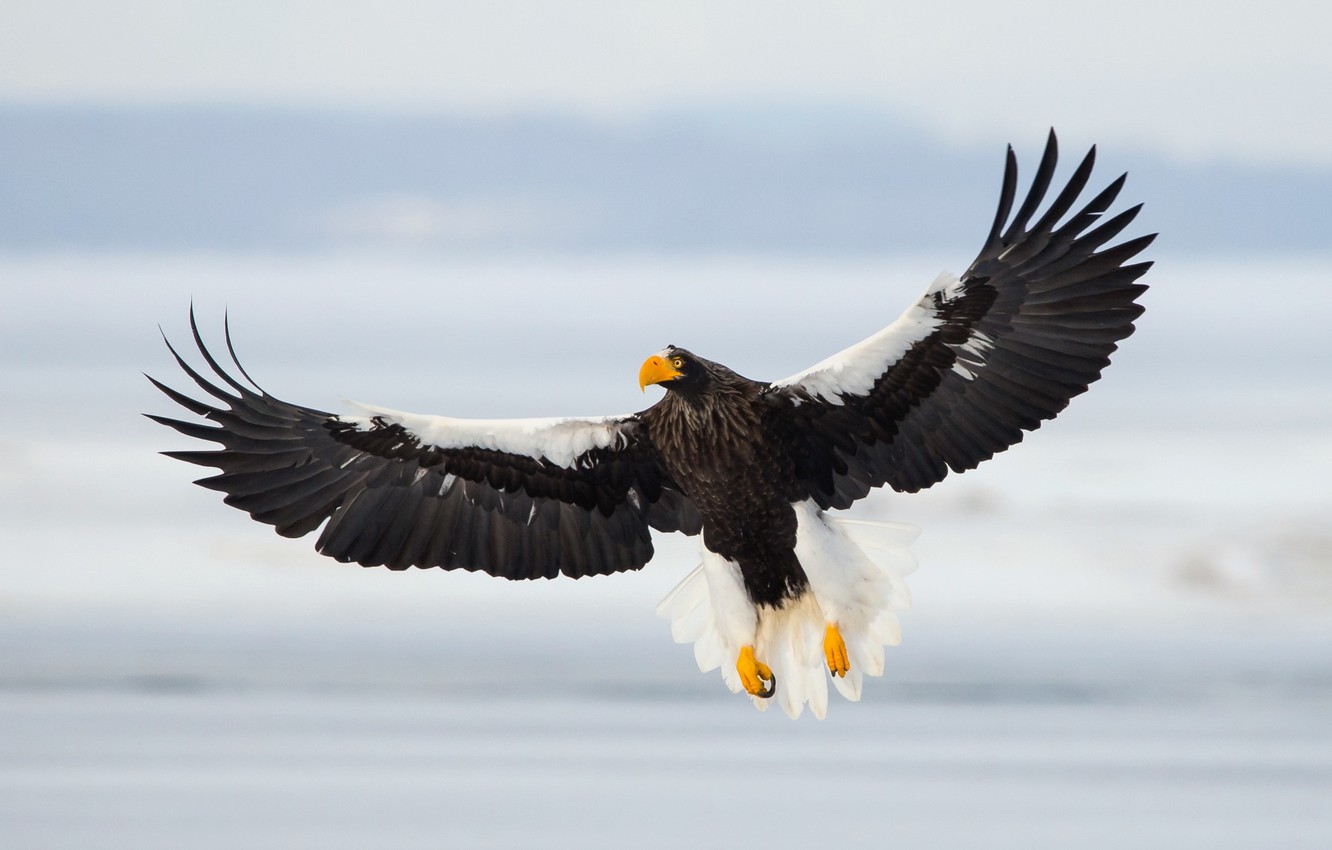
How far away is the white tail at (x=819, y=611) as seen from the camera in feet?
32.1

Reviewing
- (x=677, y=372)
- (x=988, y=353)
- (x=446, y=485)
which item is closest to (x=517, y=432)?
(x=446, y=485)

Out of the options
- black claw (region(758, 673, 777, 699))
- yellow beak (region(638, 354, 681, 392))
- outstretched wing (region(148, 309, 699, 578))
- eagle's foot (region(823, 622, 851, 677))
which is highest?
yellow beak (region(638, 354, 681, 392))

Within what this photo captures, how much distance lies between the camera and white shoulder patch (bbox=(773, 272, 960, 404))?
30.1ft

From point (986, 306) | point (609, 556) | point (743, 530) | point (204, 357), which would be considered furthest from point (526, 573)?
point (986, 306)

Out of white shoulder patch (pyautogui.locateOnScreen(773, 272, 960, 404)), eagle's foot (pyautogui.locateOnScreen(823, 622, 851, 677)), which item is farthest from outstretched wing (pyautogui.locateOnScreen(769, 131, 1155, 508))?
eagle's foot (pyautogui.locateOnScreen(823, 622, 851, 677))

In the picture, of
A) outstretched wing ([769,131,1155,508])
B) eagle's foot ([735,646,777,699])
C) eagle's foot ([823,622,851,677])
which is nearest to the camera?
outstretched wing ([769,131,1155,508])

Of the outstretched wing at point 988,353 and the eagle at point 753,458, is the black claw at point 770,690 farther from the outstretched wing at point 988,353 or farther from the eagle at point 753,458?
the outstretched wing at point 988,353

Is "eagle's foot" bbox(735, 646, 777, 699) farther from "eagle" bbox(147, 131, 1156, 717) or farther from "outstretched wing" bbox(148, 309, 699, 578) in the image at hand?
"outstretched wing" bbox(148, 309, 699, 578)

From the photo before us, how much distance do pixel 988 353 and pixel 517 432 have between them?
2.34m

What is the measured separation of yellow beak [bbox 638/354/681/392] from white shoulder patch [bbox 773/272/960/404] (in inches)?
20.8

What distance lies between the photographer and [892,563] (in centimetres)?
994

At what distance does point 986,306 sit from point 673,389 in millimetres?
1522

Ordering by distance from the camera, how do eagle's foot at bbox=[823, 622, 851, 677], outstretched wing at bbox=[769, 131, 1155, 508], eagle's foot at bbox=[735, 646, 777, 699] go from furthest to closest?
eagle's foot at bbox=[735, 646, 777, 699], eagle's foot at bbox=[823, 622, 851, 677], outstretched wing at bbox=[769, 131, 1155, 508]

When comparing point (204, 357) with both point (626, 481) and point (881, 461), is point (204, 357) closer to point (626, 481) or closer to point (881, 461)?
point (626, 481)
